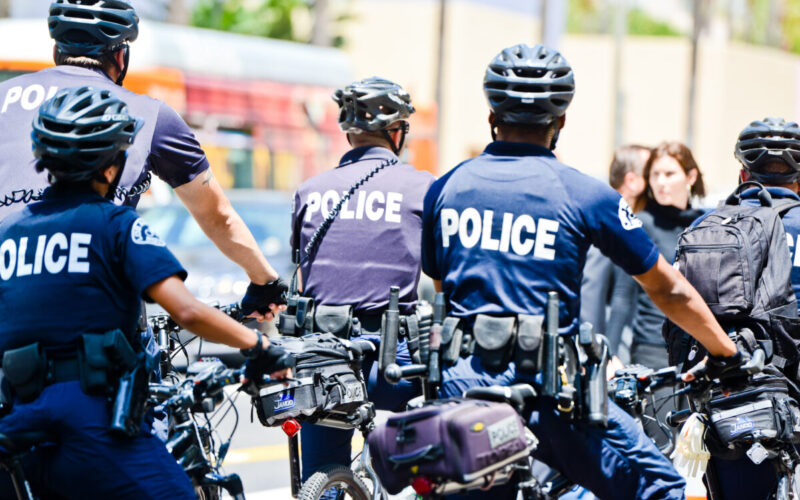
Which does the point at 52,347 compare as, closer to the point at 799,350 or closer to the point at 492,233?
the point at 492,233

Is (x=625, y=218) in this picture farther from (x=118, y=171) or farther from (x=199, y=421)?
(x=199, y=421)

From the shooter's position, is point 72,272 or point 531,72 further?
point 531,72

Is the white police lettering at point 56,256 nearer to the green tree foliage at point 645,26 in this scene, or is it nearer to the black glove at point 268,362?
the black glove at point 268,362

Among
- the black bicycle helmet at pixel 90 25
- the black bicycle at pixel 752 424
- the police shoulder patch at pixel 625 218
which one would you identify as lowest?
the black bicycle at pixel 752 424

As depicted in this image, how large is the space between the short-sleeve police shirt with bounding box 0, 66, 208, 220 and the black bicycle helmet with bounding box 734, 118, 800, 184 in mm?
2296

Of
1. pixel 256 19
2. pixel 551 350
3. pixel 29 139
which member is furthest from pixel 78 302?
pixel 256 19

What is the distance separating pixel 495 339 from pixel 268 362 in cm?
72

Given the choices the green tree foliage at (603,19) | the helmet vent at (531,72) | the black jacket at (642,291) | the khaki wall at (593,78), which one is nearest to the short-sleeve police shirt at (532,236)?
the helmet vent at (531,72)

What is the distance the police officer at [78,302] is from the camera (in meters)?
3.31

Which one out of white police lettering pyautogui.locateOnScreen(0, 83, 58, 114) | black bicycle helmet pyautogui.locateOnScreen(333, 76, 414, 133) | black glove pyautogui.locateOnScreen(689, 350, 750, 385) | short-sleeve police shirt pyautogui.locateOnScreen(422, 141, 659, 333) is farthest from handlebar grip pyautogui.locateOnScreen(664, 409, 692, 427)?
white police lettering pyautogui.locateOnScreen(0, 83, 58, 114)

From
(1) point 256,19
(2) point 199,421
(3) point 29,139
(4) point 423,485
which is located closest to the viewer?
(4) point 423,485

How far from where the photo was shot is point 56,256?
3.36m

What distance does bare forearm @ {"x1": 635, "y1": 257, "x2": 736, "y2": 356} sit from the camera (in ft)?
12.5

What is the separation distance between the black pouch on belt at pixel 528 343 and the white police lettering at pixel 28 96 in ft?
6.32
